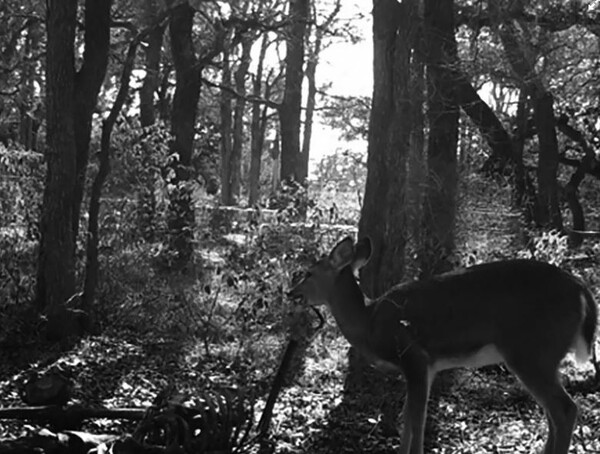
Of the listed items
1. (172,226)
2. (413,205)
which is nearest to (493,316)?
(413,205)

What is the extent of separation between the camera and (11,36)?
2383cm

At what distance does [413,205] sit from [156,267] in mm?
3427

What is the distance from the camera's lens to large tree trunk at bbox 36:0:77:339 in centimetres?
1000

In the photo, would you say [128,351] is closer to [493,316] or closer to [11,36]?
[493,316]

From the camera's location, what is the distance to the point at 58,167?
398 inches

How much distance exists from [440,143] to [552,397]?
6888mm

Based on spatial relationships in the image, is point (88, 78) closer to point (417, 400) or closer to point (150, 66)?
point (417, 400)

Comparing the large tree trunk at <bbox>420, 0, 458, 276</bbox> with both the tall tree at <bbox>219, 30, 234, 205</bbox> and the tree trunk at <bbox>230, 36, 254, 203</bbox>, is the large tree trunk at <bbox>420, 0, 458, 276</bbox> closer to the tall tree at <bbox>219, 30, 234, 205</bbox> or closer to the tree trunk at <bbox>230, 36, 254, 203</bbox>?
the tall tree at <bbox>219, 30, 234, 205</bbox>

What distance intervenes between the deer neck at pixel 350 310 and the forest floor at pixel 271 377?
0.83 m

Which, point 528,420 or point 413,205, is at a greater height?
point 413,205

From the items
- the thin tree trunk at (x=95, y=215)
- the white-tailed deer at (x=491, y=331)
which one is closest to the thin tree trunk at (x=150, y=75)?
the thin tree trunk at (x=95, y=215)

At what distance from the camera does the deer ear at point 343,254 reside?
263 inches

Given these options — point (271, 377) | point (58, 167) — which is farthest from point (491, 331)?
point (58, 167)

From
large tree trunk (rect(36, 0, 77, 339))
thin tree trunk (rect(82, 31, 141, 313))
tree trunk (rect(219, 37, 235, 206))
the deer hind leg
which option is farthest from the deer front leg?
tree trunk (rect(219, 37, 235, 206))
